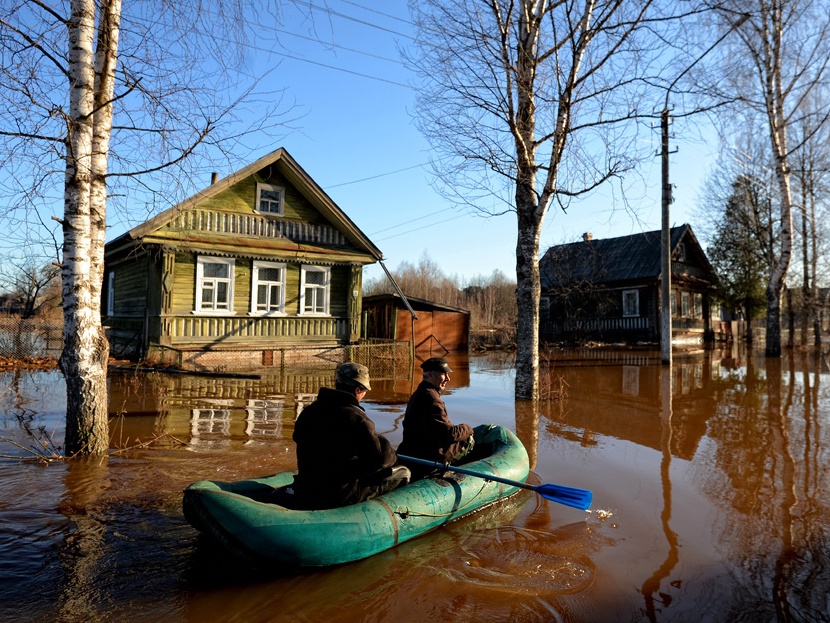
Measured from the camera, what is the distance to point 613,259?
29750 mm

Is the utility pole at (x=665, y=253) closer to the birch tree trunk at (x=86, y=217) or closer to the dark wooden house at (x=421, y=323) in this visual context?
the dark wooden house at (x=421, y=323)

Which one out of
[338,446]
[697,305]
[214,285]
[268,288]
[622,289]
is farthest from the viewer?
[697,305]

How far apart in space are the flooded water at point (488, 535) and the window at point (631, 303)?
63.9 feet

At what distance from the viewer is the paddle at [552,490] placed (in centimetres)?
467

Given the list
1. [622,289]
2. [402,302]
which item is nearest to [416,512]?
[402,302]

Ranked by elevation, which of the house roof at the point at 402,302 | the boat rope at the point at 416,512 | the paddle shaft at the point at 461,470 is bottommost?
the boat rope at the point at 416,512

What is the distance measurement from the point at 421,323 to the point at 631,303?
12567 millimetres

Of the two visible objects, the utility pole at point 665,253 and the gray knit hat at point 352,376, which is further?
the utility pole at point 665,253

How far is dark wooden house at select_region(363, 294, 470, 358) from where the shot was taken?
21484 millimetres

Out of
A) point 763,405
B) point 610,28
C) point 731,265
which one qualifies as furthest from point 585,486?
point 731,265

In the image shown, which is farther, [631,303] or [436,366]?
[631,303]

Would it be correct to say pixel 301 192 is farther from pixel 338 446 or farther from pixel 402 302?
pixel 338 446

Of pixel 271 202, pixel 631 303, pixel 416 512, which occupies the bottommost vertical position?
pixel 416 512

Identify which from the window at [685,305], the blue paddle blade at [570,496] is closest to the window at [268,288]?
the blue paddle blade at [570,496]
